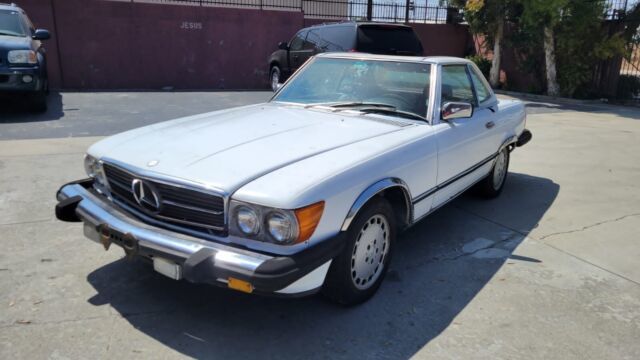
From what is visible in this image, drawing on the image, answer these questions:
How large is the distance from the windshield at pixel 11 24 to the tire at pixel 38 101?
1138mm

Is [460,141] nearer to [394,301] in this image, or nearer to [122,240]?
[394,301]

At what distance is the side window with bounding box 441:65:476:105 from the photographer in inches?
171

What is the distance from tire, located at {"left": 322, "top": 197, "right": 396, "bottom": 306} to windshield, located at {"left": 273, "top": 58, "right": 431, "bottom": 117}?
113 cm

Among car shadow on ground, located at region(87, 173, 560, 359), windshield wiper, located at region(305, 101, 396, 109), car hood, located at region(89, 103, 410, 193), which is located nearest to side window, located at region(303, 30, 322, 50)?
windshield wiper, located at region(305, 101, 396, 109)

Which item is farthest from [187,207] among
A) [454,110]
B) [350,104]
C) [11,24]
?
[11,24]

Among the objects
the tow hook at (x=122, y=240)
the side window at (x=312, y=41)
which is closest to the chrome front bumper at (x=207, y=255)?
the tow hook at (x=122, y=240)

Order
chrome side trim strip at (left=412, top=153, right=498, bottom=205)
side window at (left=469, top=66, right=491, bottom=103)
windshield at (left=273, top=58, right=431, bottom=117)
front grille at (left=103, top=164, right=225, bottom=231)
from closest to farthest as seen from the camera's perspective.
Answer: front grille at (left=103, top=164, right=225, bottom=231)
chrome side trim strip at (left=412, top=153, right=498, bottom=205)
windshield at (left=273, top=58, right=431, bottom=117)
side window at (left=469, top=66, right=491, bottom=103)

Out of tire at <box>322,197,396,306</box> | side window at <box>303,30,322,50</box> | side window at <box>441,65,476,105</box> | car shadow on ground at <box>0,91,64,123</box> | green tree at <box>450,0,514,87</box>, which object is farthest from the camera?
green tree at <box>450,0,514,87</box>

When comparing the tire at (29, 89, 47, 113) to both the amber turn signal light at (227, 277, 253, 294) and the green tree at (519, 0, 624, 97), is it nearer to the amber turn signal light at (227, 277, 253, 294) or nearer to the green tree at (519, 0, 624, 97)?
the amber turn signal light at (227, 277, 253, 294)

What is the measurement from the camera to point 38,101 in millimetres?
9477

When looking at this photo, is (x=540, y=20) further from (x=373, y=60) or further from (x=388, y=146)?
(x=388, y=146)

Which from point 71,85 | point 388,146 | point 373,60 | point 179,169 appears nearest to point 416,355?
point 388,146

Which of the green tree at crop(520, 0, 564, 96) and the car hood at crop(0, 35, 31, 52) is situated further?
the green tree at crop(520, 0, 564, 96)

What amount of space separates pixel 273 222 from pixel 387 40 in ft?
27.6
